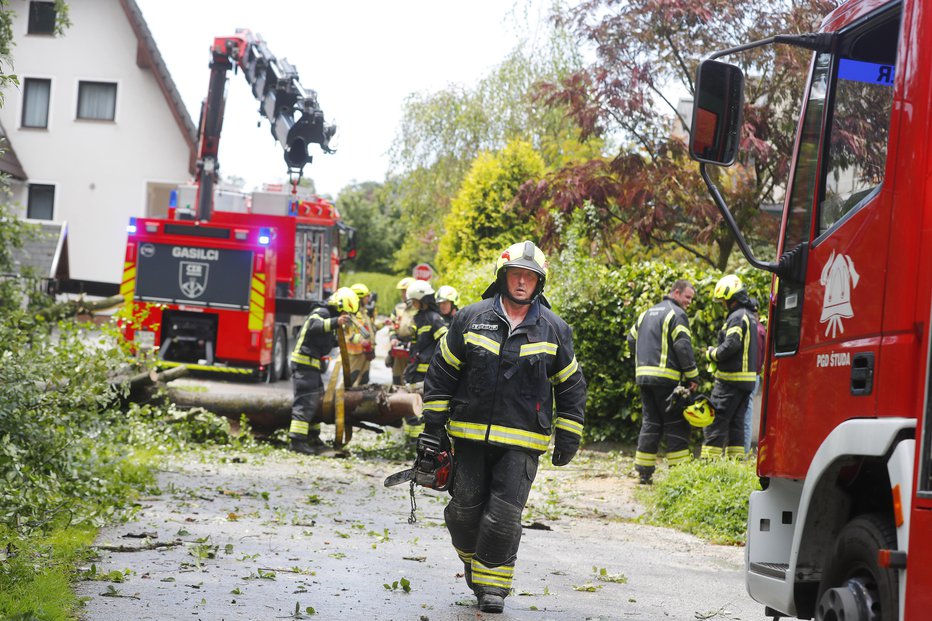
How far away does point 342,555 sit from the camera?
731cm

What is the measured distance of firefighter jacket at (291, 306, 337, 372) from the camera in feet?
40.3

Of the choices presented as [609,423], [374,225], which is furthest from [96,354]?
[374,225]

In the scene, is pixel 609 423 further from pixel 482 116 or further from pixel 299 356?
pixel 482 116

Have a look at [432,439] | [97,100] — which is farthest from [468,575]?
[97,100]

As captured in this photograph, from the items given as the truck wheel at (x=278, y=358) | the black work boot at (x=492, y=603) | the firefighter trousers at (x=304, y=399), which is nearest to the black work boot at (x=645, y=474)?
the firefighter trousers at (x=304, y=399)

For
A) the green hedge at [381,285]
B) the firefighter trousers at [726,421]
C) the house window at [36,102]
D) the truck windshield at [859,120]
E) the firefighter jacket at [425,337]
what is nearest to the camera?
the truck windshield at [859,120]

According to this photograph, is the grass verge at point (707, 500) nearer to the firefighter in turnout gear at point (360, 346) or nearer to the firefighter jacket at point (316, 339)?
the firefighter jacket at point (316, 339)

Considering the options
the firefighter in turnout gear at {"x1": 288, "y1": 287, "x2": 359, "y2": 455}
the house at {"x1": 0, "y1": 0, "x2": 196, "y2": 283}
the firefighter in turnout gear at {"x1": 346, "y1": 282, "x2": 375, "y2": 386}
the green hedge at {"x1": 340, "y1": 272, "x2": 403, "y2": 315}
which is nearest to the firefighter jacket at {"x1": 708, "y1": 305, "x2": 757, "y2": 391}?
the firefighter in turnout gear at {"x1": 288, "y1": 287, "x2": 359, "y2": 455}

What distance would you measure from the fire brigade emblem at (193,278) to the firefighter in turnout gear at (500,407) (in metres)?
12.2

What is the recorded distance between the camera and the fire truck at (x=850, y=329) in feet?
11.4

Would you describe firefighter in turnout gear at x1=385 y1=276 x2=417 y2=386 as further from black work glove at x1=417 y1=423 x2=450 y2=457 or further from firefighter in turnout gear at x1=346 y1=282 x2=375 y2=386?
black work glove at x1=417 y1=423 x2=450 y2=457

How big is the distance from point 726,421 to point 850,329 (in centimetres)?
767

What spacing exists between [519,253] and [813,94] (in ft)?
6.51

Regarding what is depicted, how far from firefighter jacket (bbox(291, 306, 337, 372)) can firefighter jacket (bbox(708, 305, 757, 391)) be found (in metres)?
3.93
